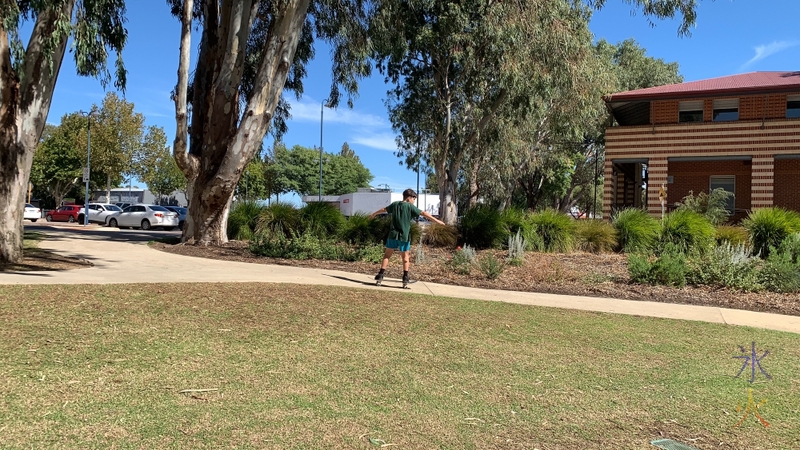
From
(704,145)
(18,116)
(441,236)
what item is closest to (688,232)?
(441,236)

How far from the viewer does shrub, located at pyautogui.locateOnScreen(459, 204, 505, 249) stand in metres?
16.6

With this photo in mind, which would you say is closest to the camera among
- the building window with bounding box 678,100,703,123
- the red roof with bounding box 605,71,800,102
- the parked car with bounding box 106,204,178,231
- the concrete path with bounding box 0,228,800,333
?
the concrete path with bounding box 0,228,800,333

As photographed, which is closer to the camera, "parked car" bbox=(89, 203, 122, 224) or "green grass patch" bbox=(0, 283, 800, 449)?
"green grass patch" bbox=(0, 283, 800, 449)

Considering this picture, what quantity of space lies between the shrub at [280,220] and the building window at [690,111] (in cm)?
1725

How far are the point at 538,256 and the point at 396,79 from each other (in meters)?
14.6

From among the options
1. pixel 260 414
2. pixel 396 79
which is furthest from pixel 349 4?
pixel 260 414

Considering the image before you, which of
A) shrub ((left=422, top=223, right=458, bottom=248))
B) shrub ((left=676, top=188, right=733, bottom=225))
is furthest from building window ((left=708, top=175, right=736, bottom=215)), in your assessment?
shrub ((left=422, top=223, right=458, bottom=248))

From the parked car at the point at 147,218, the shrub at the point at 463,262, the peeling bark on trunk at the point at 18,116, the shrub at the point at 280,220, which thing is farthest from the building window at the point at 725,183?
the parked car at the point at 147,218

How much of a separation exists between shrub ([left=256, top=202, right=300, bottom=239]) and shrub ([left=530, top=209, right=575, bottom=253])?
7.17 metres

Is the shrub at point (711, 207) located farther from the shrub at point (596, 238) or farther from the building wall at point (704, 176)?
the building wall at point (704, 176)

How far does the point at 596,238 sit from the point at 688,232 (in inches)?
91.6

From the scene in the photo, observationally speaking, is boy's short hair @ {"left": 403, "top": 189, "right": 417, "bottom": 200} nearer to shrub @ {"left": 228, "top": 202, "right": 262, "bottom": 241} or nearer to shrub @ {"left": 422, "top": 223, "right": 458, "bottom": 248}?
shrub @ {"left": 422, "top": 223, "right": 458, "bottom": 248}

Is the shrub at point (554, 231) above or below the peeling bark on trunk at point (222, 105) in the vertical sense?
below

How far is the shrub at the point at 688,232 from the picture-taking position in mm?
14961
